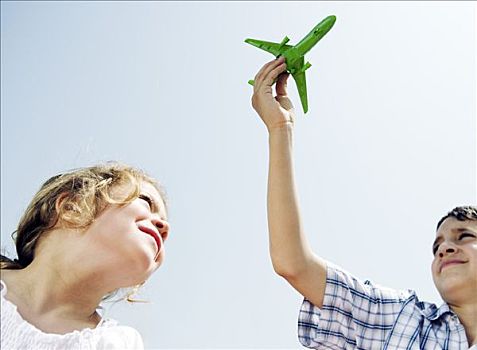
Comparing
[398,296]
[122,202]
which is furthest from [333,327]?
[122,202]

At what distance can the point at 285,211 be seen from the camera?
2332mm

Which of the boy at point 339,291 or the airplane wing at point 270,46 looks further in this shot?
the airplane wing at point 270,46

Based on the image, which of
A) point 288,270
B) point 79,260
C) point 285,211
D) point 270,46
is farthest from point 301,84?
point 79,260

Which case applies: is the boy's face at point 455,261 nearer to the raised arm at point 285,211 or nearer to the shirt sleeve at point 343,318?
the shirt sleeve at point 343,318

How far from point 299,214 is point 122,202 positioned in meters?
0.59

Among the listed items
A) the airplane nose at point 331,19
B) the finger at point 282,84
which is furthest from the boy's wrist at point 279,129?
the airplane nose at point 331,19

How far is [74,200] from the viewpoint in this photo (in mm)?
2125

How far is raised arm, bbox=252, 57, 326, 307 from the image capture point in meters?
2.32

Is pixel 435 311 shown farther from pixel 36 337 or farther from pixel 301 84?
pixel 36 337

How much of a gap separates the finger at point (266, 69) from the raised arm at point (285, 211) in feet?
0.12

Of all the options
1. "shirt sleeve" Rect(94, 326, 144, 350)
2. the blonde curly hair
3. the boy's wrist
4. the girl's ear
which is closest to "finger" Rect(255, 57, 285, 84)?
the boy's wrist

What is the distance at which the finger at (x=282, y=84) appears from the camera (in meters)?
2.55

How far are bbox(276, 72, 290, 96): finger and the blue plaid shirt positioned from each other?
0.62 metres

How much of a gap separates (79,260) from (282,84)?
0.99 meters
